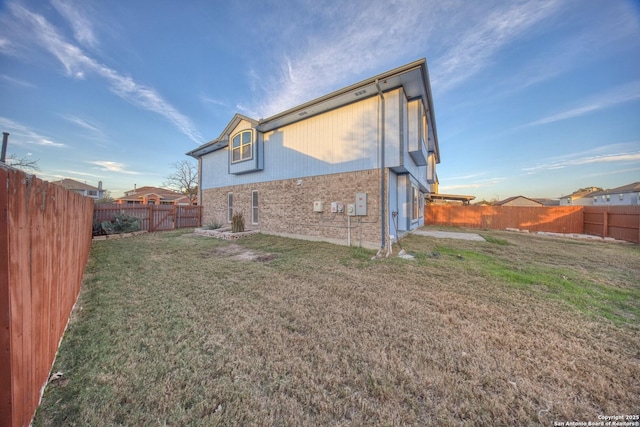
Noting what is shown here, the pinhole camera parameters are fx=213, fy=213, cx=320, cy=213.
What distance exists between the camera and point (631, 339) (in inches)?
95.7

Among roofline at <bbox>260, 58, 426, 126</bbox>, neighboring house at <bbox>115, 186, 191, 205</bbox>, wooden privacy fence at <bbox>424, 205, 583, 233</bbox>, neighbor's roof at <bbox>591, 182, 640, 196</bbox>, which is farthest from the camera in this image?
neighboring house at <bbox>115, 186, 191, 205</bbox>

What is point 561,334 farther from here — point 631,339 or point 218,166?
point 218,166

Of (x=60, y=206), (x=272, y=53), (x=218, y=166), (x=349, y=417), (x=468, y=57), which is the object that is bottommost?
(x=349, y=417)

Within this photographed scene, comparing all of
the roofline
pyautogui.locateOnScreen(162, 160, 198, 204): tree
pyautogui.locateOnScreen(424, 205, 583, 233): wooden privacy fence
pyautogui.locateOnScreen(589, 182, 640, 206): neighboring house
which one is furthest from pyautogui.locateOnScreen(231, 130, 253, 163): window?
pyautogui.locateOnScreen(589, 182, 640, 206): neighboring house

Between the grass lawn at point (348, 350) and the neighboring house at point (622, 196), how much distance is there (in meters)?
43.8

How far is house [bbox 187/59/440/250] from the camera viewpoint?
23.2ft

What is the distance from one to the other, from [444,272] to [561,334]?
2.30m

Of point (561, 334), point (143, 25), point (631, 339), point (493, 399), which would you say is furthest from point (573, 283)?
point (143, 25)

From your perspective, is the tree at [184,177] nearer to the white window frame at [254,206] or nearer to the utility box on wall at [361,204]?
the white window frame at [254,206]

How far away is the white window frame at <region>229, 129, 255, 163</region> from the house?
47mm

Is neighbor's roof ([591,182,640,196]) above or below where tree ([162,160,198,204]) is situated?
below

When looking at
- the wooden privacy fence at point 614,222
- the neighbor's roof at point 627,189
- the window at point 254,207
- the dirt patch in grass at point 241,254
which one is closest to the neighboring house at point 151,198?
the window at point 254,207

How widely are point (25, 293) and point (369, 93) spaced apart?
8.25 metres

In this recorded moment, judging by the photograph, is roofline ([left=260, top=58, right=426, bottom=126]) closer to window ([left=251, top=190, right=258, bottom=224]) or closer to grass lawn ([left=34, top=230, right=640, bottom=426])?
window ([left=251, top=190, right=258, bottom=224])
